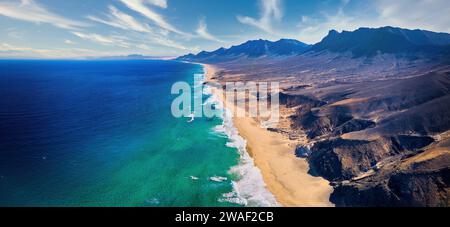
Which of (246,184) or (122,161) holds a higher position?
(122,161)

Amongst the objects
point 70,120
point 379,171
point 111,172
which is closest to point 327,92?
point 379,171

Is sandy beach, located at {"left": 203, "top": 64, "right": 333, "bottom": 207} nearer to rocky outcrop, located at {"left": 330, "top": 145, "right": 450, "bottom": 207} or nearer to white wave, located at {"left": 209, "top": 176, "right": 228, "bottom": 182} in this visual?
rocky outcrop, located at {"left": 330, "top": 145, "right": 450, "bottom": 207}

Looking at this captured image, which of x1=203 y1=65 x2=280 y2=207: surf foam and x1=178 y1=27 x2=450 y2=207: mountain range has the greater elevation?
x1=178 y1=27 x2=450 y2=207: mountain range

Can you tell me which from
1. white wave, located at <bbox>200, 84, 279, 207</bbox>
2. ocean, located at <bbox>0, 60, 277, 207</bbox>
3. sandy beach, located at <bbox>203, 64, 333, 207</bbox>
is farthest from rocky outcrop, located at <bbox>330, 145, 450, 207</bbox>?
ocean, located at <bbox>0, 60, 277, 207</bbox>

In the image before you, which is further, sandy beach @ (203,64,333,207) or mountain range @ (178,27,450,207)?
sandy beach @ (203,64,333,207)

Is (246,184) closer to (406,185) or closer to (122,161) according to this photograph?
(406,185)

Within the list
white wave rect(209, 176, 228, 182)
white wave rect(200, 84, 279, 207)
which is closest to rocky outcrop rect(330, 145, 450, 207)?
white wave rect(200, 84, 279, 207)

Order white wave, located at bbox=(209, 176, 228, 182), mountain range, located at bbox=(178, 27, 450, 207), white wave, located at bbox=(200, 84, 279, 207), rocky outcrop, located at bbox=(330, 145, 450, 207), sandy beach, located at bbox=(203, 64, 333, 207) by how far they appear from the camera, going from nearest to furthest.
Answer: rocky outcrop, located at bbox=(330, 145, 450, 207) → mountain range, located at bbox=(178, 27, 450, 207) → white wave, located at bbox=(200, 84, 279, 207) → sandy beach, located at bbox=(203, 64, 333, 207) → white wave, located at bbox=(209, 176, 228, 182)

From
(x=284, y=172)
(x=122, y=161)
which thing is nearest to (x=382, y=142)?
(x=284, y=172)

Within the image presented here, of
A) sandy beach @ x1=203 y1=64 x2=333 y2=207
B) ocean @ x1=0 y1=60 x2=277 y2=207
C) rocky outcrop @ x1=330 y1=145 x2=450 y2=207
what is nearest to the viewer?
rocky outcrop @ x1=330 y1=145 x2=450 y2=207
